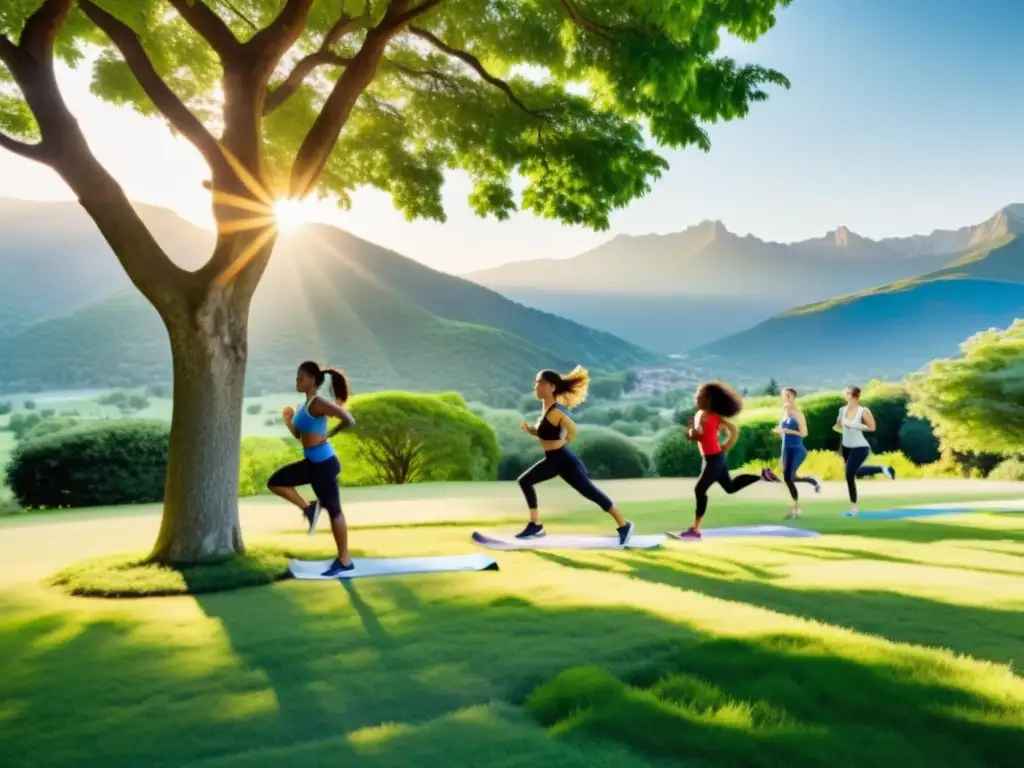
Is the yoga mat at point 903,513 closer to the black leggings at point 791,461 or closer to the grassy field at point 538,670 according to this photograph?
the black leggings at point 791,461

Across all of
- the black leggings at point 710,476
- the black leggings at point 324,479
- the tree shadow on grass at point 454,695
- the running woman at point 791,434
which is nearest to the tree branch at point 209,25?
the black leggings at point 324,479

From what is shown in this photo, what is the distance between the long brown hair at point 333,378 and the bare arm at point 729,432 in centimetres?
540

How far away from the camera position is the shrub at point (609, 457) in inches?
1355

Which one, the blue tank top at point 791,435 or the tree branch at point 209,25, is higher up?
the tree branch at point 209,25

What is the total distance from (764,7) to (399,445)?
2007 centimetres

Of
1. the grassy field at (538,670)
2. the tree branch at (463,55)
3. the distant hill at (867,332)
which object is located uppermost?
the distant hill at (867,332)

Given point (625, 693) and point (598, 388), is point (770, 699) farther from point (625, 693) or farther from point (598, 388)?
point (598, 388)

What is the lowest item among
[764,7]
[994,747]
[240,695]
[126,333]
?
[994,747]

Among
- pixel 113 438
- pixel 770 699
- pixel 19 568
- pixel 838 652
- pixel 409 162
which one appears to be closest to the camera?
pixel 770 699

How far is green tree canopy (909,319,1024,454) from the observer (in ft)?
86.2

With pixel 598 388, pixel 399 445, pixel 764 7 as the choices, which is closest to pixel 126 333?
pixel 598 388

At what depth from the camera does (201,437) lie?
9.49 m

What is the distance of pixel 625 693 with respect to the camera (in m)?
4.93

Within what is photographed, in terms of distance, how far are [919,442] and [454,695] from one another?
38712 mm
